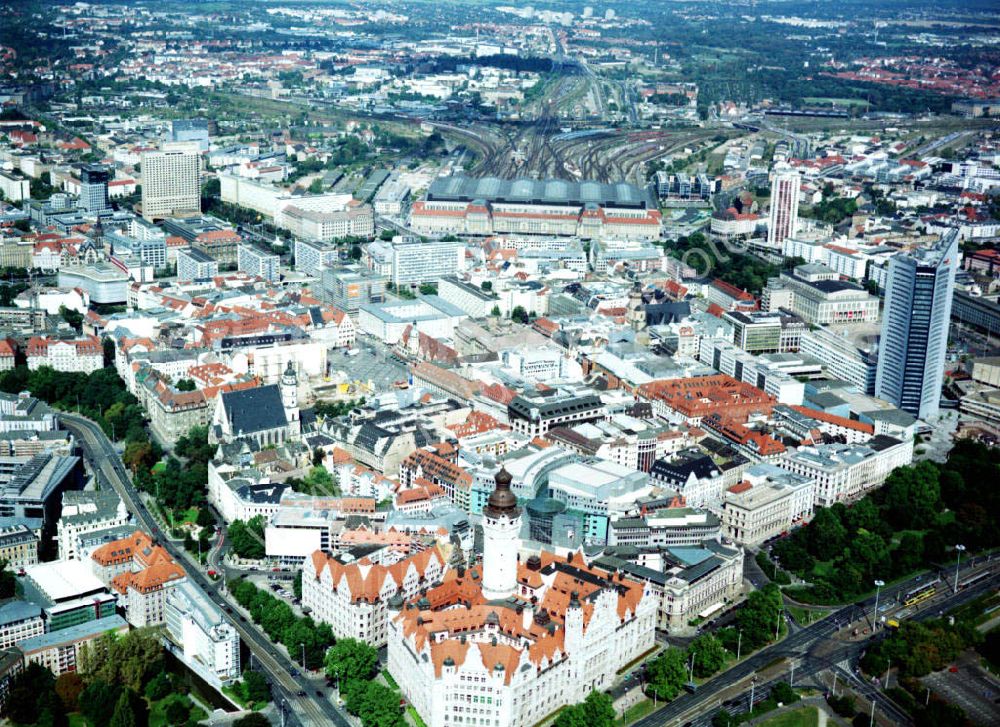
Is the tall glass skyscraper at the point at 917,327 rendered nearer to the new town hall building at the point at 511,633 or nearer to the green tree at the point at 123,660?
the new town hall building at the point at 511,633

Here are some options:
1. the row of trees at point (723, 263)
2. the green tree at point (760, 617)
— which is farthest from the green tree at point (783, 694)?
the row of trees at point (723, 263)

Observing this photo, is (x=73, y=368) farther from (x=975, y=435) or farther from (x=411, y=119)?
(x=411, y=119)


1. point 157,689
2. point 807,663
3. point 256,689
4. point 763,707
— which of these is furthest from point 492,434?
point 157,689

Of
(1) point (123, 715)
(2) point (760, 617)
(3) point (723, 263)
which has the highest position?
(3) point (723, 263)

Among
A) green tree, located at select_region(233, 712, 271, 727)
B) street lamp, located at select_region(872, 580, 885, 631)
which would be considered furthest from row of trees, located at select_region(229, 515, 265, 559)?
street lamp, located at select_region(872, 580, 885, 631)

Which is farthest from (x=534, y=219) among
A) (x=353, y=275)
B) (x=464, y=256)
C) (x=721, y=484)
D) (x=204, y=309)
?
(x=721, y=484)

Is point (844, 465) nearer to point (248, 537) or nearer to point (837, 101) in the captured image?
point (248, 537)

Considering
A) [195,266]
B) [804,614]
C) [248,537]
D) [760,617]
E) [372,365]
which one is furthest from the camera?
[195,266]
